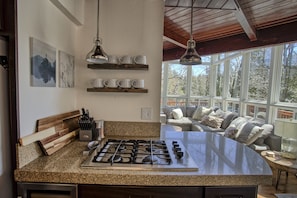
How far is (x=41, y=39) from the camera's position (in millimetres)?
1340

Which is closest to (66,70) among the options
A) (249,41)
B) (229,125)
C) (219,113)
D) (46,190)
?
(46,190)

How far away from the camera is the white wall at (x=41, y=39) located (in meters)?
1.16

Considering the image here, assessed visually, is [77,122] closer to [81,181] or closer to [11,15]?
[81,181]

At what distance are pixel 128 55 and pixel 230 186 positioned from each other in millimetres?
1348

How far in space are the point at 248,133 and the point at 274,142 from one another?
1.60 feet

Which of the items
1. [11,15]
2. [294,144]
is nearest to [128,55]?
[11,15]

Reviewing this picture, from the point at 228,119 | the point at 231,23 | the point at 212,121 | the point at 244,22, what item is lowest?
the point at 212,121

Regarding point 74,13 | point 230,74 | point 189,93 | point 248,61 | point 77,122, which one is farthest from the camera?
point 189,93

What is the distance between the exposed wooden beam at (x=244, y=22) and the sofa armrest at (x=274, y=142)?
1.88 meters

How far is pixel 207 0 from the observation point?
2.11 m

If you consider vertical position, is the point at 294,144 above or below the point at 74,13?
below

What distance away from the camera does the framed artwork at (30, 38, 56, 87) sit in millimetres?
1252

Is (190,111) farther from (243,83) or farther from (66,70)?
(66,70)

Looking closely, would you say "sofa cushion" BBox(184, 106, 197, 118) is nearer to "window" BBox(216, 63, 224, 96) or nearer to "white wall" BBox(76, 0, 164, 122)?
"window" BBox(216, 63, 224, 96)
